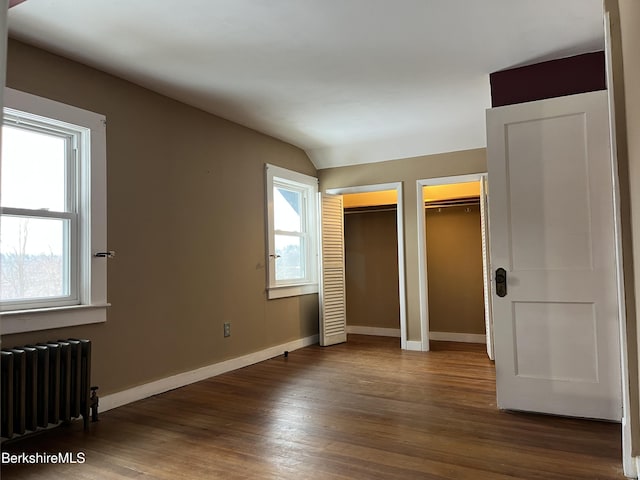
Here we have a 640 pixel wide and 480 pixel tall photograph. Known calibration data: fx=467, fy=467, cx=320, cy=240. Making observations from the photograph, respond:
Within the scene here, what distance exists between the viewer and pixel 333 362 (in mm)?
4699

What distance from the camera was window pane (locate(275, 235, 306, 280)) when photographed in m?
5.29

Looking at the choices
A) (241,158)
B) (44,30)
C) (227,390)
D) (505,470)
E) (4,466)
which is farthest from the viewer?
(241,158)

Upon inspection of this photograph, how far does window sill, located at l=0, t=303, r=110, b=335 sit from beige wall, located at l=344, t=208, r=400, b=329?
157 inches

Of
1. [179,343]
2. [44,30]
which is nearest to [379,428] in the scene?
[179,343]

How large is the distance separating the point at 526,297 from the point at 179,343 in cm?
269

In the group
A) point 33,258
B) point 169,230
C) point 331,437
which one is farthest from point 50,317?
point 331,437

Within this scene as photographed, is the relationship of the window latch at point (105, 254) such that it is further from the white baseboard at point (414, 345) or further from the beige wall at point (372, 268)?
the beige wall at point (372, 268)

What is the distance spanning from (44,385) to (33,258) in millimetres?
805

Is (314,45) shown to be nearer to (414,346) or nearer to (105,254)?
(105,254)

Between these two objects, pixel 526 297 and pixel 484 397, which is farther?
pixel 484 397

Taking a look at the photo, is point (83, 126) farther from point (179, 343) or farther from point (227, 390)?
point (227, 390)

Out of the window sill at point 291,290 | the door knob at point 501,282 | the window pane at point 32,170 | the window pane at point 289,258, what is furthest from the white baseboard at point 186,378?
the door knob at point 501,282

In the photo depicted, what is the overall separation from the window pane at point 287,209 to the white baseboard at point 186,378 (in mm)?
1350

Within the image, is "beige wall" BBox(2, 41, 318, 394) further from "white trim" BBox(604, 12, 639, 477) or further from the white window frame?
"white trim" BBox(604, 12, 639, 477)
